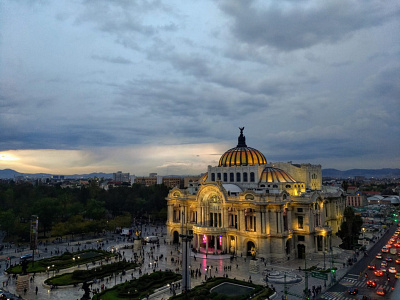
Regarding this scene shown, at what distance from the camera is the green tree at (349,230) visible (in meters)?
67.8

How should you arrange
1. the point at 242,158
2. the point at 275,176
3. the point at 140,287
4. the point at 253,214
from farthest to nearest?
the point at 242,158
the point at 275,176
the point at 253,214
the point at 140,287

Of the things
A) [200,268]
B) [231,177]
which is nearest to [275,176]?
[231,177]

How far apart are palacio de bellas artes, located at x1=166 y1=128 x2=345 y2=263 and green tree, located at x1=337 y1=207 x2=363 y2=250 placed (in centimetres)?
296

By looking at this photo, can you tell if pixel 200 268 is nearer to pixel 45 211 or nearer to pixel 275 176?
pixel 275 176

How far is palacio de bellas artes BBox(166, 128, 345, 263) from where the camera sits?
64.1 m

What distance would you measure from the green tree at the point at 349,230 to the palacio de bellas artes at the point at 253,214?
9.73 ft

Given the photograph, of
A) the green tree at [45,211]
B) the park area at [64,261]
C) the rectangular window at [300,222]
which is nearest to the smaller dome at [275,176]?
the rectangular window at [300,222]

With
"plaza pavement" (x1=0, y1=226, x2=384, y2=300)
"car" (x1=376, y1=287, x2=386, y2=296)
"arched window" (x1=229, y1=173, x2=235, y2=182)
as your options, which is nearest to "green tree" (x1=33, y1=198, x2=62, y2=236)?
"plaza pavement" (x1=0, y1=226, x2=384, y2=300)

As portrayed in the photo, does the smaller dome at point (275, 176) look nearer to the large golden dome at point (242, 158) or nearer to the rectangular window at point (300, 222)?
the large golden dome at point (242, 158)

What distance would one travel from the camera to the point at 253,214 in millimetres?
66000

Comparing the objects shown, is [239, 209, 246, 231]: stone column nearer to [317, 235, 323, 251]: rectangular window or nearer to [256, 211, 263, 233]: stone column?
[256, 211, 263, 233]: stone column

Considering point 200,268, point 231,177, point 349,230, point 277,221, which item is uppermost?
point 231,177

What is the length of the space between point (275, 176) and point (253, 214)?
14894 millimetres

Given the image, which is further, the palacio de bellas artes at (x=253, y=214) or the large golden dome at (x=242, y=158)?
the large golden dome at (x=242, y=158)
